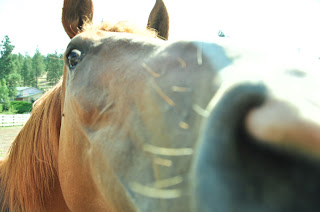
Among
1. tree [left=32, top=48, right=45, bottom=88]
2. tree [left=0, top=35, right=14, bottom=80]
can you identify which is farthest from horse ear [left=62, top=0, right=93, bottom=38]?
tree [left=32, top=48, right=45, bottom=88]

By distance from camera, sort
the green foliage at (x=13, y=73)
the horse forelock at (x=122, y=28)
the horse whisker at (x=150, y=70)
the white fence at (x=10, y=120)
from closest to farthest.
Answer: the horse whisker at (x=150, y=70)
the horse forelock at (x=122, y=28)
the white fence at (x=10, y=120)
the green foliage at (x=13, y=73)

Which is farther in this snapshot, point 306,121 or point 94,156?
point 94,156

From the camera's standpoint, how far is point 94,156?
4.70ft

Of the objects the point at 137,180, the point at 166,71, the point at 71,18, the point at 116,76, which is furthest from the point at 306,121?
the point at 71,18

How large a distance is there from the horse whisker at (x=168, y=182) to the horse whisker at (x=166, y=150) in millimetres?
89

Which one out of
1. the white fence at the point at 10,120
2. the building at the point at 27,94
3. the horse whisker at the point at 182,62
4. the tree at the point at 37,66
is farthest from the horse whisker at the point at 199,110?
the tree at the point at 37,66

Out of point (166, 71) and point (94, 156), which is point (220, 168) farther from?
point (94, 156)

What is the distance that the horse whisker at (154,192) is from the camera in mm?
876

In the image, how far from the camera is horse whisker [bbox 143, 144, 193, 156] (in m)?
0.89

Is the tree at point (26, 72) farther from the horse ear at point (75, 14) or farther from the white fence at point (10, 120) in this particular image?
the horse ear at point (75, 14)

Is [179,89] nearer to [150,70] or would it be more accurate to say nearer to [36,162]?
[150,70]

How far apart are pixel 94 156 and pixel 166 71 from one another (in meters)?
0.71

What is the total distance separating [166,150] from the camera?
96cm

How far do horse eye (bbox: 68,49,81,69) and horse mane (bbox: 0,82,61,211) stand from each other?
0.53 metres
